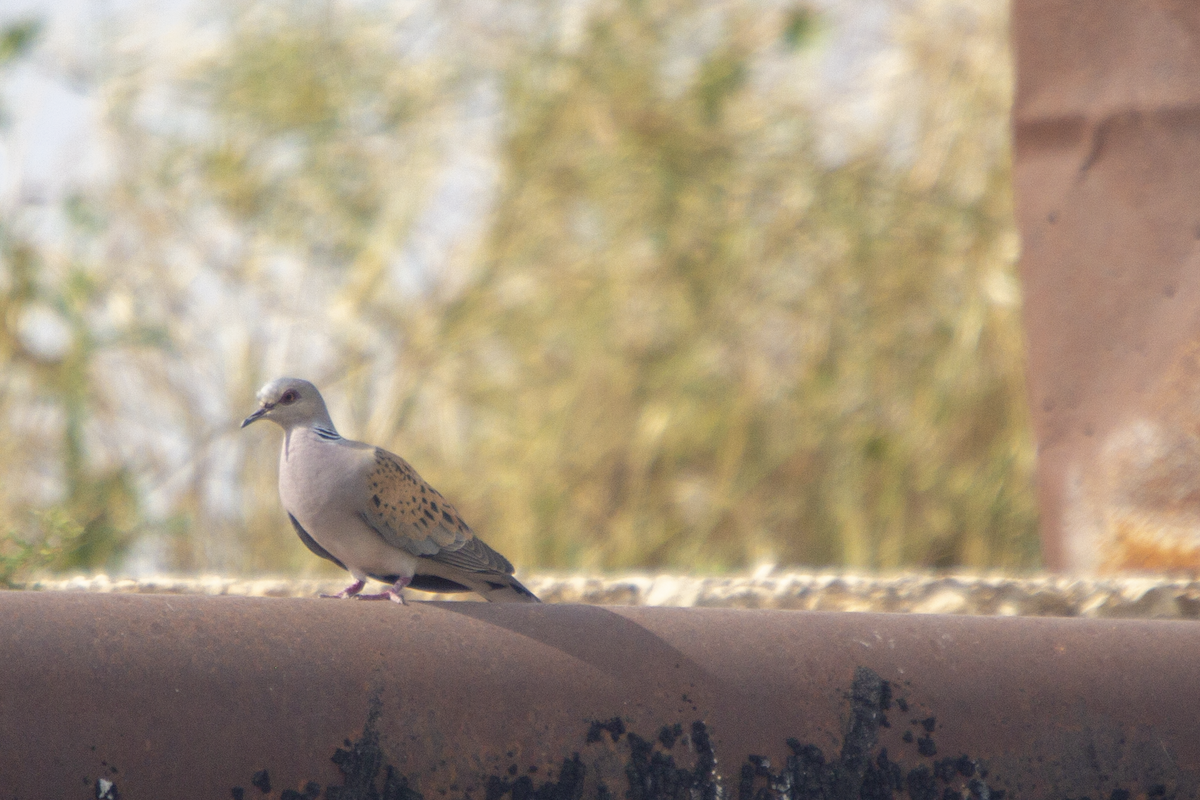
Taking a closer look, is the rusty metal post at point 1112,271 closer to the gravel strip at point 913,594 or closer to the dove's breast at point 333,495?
the gravel strip at point 913,594

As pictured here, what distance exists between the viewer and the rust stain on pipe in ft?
4.81

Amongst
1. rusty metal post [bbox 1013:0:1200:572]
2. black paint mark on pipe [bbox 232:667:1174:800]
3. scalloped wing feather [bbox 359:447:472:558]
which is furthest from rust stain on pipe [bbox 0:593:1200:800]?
rusty metal post [bbox 1013:0:1200:572]

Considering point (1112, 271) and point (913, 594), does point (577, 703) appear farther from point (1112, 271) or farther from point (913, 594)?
point (1112, 271)

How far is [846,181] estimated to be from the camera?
22.9 feet

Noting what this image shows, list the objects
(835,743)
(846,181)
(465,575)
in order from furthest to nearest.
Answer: (846,181), (465,575), (835,743)

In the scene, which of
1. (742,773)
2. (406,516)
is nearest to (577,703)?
(742,773)

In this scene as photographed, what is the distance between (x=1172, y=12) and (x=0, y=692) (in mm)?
2989

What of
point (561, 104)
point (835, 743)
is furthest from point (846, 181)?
point (835, 743)

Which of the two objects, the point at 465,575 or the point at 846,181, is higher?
the point at 846,181

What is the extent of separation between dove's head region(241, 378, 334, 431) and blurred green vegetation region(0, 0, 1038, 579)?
4.09 m

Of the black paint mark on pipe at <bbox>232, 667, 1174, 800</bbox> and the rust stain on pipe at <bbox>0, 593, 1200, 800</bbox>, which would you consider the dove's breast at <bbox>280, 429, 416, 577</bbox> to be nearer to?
the rust stain on pipe at <bbox>0, 593, 1200, 800</bbox>

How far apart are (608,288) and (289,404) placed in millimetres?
4702

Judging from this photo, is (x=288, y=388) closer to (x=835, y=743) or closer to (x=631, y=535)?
(x=835, y=743)

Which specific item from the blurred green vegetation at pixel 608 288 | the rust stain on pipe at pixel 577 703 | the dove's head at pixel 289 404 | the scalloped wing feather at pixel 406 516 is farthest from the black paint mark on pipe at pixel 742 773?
the blurred green vegetation at pixel 608 288
